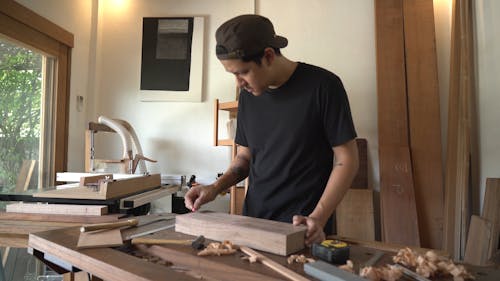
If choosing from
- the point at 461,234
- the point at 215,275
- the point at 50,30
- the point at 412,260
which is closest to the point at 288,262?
the point at 215,275

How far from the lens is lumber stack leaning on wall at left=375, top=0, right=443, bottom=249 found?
2273mm

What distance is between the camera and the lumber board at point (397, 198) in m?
2.24

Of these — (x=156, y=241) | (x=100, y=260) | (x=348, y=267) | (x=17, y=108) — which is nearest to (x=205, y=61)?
(x=17, y=108)

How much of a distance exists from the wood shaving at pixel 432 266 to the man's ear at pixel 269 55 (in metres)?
0.61

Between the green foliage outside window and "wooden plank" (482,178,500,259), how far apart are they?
8.82ft

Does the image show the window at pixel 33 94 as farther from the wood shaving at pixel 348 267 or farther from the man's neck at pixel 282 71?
the wood shaving at pixel 348 267

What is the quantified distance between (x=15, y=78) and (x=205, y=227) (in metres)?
2.05

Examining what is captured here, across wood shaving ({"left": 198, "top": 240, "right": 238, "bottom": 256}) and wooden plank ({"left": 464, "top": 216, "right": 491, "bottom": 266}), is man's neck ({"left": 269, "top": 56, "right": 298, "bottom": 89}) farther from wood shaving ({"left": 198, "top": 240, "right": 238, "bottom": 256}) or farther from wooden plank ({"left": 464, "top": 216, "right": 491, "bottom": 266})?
wooden plank ({"left": 464, "top": 216, "right": 491, "bottom": 266})

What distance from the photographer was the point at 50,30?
245 centimetres

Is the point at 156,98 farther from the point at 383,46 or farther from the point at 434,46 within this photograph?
the point at 434,46

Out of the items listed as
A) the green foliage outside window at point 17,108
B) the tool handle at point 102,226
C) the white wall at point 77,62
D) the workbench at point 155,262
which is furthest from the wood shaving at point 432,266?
the white wall at point 77,62

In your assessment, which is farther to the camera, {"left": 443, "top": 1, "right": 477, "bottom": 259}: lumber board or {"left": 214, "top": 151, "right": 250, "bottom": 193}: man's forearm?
{"left": 443, "top": 1, "right": 477, "bottom": 259}: lumber board

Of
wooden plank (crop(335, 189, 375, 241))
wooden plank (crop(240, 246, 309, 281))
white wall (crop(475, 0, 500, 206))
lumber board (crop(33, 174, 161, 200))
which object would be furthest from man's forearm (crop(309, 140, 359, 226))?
wooden plank (crop(335, 189, 375, 241))

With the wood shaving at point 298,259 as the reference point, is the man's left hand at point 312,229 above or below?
above
